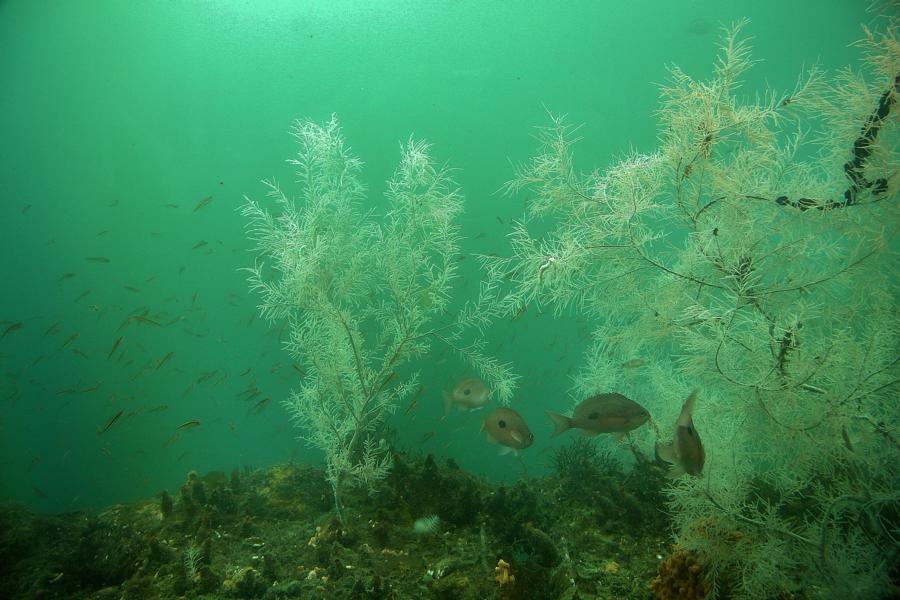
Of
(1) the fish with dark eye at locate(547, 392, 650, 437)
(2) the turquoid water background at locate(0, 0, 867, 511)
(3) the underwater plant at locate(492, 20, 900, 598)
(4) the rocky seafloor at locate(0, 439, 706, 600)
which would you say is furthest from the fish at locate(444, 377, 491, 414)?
(2) the turquoid water background at locate(0, 0, 867, 511)

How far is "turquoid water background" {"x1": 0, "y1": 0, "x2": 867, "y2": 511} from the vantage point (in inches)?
467

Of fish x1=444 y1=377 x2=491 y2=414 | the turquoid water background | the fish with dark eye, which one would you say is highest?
the turquoid water background

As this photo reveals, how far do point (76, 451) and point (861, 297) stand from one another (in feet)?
63.8

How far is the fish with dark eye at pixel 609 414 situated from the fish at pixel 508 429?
88cm

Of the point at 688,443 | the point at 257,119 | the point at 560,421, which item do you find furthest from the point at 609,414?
the point at 257,119

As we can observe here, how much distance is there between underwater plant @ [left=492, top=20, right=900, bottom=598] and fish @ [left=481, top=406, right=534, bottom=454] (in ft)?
3.99

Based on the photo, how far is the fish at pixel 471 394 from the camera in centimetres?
663

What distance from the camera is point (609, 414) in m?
3.91

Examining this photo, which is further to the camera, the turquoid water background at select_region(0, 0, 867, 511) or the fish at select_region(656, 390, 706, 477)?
the turquoid water background at select_region(0, 0, 867, 511)

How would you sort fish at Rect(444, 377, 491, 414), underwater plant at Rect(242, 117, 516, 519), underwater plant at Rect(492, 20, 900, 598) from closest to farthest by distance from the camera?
underwater plant at Rect(492, 20, 900, 598) → underwater plant at Rect(242, 117, 516, 519) → fish at Rect(444, 377, 491, 414)

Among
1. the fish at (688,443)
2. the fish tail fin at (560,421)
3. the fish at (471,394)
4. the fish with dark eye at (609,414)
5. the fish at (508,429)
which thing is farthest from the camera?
the fish at (471,394)

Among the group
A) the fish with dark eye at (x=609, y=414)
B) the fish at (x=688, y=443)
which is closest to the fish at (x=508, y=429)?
the fish with dark eye at (x=609, y=414)

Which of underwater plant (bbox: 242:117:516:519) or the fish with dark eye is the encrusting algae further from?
underwater plant (bbox: 242:117:516:519)

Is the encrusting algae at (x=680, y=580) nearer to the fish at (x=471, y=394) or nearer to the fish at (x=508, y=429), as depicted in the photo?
the fish at (x=508, y=429)
